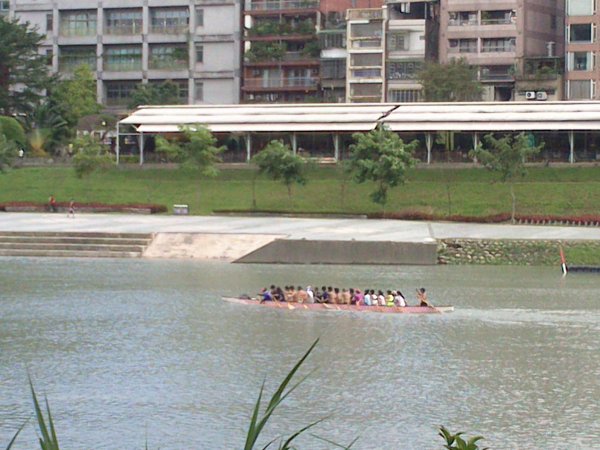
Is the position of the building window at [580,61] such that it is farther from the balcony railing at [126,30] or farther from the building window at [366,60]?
the balcony railing at [126,30]

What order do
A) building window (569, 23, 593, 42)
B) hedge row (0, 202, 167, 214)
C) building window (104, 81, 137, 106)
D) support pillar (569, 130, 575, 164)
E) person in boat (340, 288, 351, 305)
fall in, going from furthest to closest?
building window (104, 81, 137, 106)
building window (569, 23, 593, 42)
support pillar (569, 130, 575, 164)
hedge row (0, 202, 167, 214)
person in boat (340, 288, 351, 305)

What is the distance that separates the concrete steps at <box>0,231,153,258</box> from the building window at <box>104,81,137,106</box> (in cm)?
5006

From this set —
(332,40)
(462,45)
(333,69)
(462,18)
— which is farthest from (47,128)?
(462,18)

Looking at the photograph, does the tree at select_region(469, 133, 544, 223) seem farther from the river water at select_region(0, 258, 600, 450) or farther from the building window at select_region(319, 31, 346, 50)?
the building window at select_region(319, 31, 346, 50)

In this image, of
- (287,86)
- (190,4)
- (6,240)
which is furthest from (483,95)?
(6,240)

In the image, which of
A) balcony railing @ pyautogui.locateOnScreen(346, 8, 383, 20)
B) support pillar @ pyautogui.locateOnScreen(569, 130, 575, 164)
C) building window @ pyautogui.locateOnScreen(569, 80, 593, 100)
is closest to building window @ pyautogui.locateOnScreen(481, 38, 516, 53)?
building window @ pyautogui.locateOnScreen(569, 80, 593, 100)

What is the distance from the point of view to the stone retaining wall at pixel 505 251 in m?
57.3

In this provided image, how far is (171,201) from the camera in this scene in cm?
7625

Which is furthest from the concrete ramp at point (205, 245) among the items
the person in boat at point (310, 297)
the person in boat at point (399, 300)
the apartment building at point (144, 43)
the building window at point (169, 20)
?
the building window at point (169, 20)

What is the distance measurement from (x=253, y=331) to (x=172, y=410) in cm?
1136

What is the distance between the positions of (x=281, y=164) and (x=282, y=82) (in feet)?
108

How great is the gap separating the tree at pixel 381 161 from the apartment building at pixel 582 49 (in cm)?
2770

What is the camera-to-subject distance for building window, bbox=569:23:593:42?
3730 inches

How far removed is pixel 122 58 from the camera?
4309 inches
